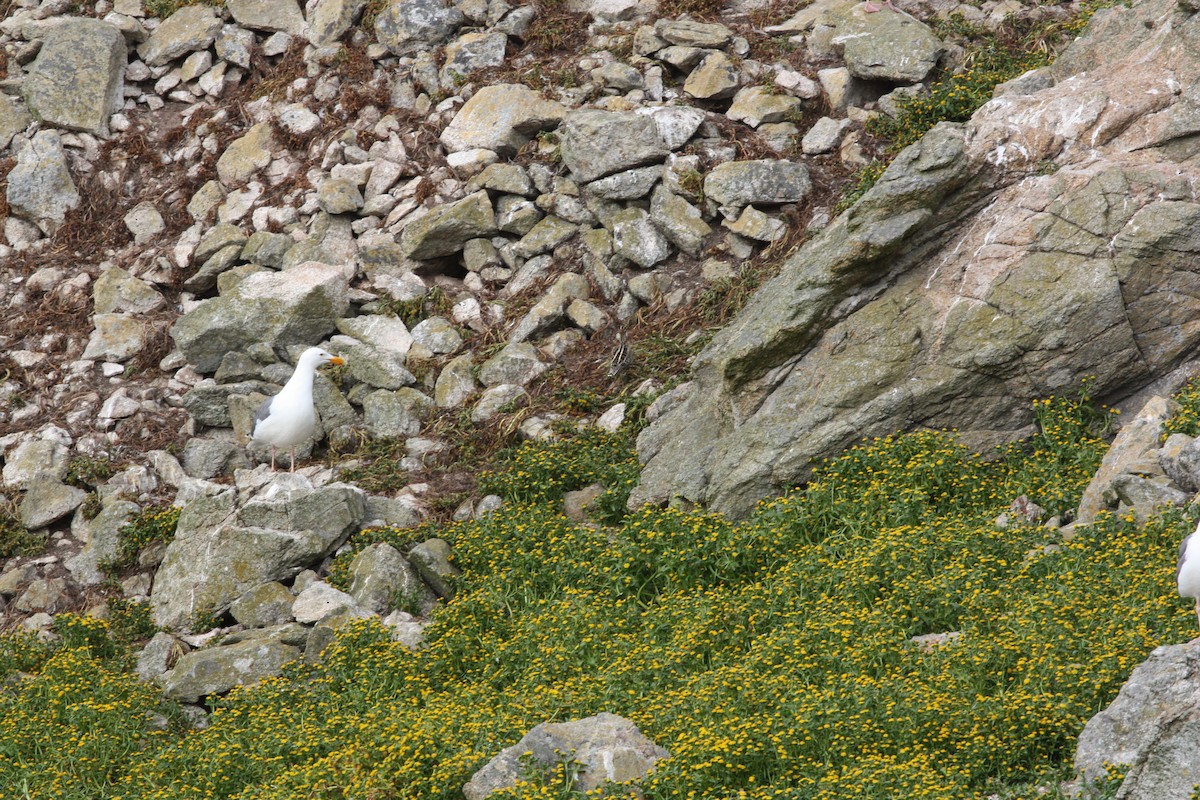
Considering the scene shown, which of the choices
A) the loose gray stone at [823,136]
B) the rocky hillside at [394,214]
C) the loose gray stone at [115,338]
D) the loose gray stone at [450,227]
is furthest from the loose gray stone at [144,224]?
the loose gray stone at [823,136]

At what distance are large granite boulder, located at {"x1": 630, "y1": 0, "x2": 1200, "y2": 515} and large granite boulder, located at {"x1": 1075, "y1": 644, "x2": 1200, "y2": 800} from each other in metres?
4.57

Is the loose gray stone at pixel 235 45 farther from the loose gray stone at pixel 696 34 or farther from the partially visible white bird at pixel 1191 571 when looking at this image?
the partially visible white bird at pixel 1191 571

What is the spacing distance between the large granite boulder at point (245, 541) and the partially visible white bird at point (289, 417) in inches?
30.5

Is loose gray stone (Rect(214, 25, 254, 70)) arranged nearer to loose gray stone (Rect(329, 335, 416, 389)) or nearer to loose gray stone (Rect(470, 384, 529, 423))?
loose gray stone (Rect(329, 335, 416, 389))

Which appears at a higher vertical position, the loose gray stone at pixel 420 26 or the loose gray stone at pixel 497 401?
the loose gray stone at pixel 420 26

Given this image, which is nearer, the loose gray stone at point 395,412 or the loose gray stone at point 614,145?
the loose gray stone at point 395,412

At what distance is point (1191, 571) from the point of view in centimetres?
765

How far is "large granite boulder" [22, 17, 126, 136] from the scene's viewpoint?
18.1m

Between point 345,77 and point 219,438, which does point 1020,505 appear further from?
point 345,77

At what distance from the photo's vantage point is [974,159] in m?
12.1

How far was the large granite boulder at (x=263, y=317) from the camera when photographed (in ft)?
48.9

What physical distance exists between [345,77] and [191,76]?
2532mm

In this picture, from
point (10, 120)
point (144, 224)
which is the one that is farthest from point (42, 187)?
point (144, 224)

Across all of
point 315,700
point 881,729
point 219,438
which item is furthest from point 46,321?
point 881,729
